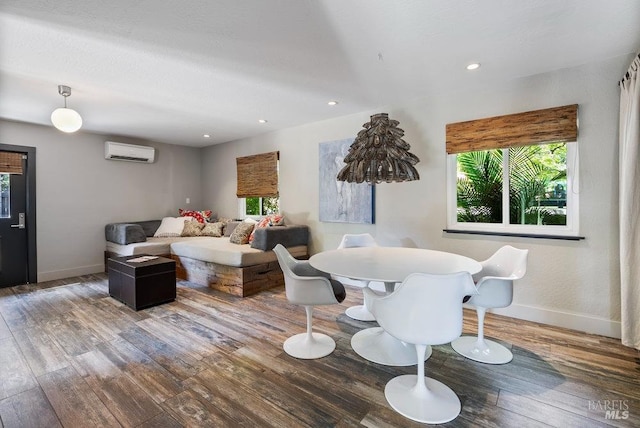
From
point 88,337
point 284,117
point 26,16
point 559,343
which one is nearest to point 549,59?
point 559,343

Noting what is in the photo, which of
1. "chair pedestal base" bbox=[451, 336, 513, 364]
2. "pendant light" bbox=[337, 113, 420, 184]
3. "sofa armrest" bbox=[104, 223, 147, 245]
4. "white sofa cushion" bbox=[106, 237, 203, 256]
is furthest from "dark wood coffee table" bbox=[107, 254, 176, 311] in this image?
"chair pedestal base" bbox=[451, 336, 513, 364]

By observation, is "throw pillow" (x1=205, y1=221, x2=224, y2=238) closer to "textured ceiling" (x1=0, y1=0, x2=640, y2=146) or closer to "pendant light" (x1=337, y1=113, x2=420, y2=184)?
"textured ceiling" (x1=0, y1=0, x2=640, y2=146)

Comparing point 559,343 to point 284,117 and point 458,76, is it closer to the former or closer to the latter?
point 458,76

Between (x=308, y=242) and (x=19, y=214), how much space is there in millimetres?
4249

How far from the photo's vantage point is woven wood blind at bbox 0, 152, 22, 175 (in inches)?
161

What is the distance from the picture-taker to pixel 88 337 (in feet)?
8.57

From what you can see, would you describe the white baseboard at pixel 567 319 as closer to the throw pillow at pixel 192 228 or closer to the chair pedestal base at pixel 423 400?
the chair pedestal base at pixel 423 400

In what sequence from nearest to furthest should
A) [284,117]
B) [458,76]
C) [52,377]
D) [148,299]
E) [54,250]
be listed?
1. [52,377]
2. [458,76]
3. [148,299]
4. [284,117]
5. [54,250]

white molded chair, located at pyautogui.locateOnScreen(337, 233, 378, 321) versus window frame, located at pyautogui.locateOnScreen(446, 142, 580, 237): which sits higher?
window frame, located at pyautogui.locateOnScreen(446, 142, 580, 237)

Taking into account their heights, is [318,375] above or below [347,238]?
below

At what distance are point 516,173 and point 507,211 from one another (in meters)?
0.41

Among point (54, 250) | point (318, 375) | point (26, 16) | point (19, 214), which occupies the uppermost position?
point (26, 16)

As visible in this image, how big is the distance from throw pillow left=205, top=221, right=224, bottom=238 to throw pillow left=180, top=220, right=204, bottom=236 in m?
0.06

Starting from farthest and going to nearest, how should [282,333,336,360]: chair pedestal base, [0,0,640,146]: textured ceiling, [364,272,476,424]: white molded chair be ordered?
1. [282,333,336,360]: chair pedestal base
2. [0,0,640,146]: textured ceiling
3. [364,272,476,424]: white molded chair
